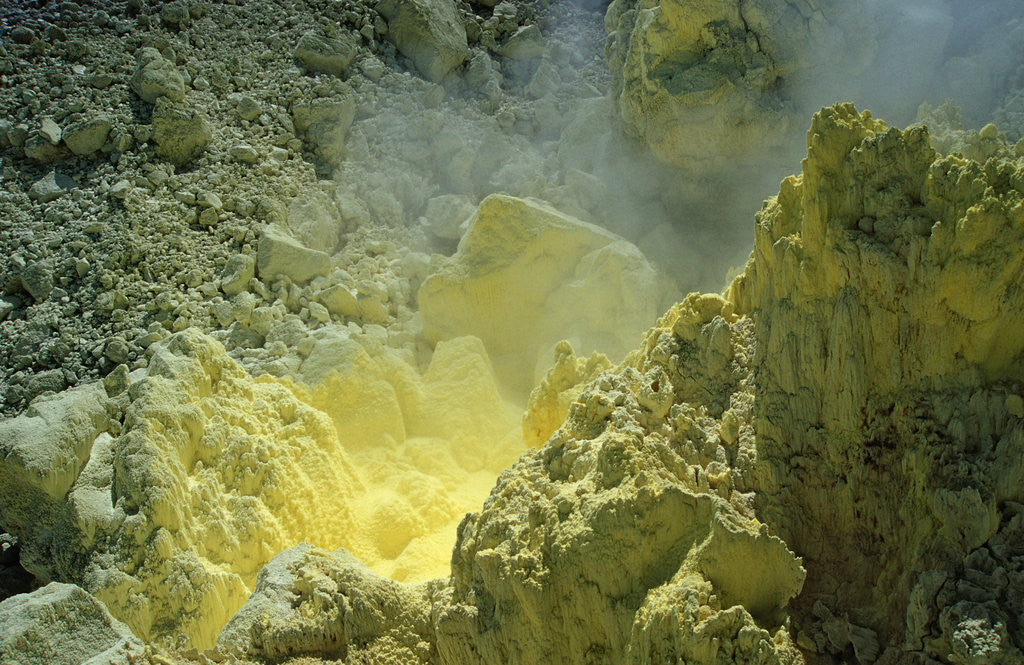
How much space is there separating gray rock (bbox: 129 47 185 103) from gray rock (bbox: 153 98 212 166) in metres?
0.14

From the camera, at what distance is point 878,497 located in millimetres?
3273

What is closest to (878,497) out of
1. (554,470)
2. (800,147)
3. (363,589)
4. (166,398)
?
(554,470)

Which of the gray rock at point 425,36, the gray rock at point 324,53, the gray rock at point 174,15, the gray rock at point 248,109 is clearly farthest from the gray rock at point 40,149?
the gray rock at point 425,36

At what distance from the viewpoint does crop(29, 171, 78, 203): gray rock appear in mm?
7391

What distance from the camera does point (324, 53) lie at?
9.02 m

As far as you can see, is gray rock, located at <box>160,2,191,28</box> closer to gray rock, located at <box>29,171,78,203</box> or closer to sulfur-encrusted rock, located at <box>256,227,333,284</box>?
gray rock, located at <box>29,171,78,203</box>

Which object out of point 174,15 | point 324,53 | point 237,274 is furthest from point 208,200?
point 174,15

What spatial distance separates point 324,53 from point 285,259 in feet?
10.0

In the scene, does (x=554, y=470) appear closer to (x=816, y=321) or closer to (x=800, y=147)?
→ (x=816, y=321)

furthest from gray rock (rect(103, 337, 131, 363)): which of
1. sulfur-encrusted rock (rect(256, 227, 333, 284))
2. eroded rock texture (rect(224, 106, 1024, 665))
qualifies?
eroded rock texture (rect(224, 106, 1024, 665))

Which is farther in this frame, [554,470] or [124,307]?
[124,307]

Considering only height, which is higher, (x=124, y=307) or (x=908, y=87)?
(x=908, y=87)

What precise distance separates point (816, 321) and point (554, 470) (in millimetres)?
1286

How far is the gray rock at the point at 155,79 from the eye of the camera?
7.90m
